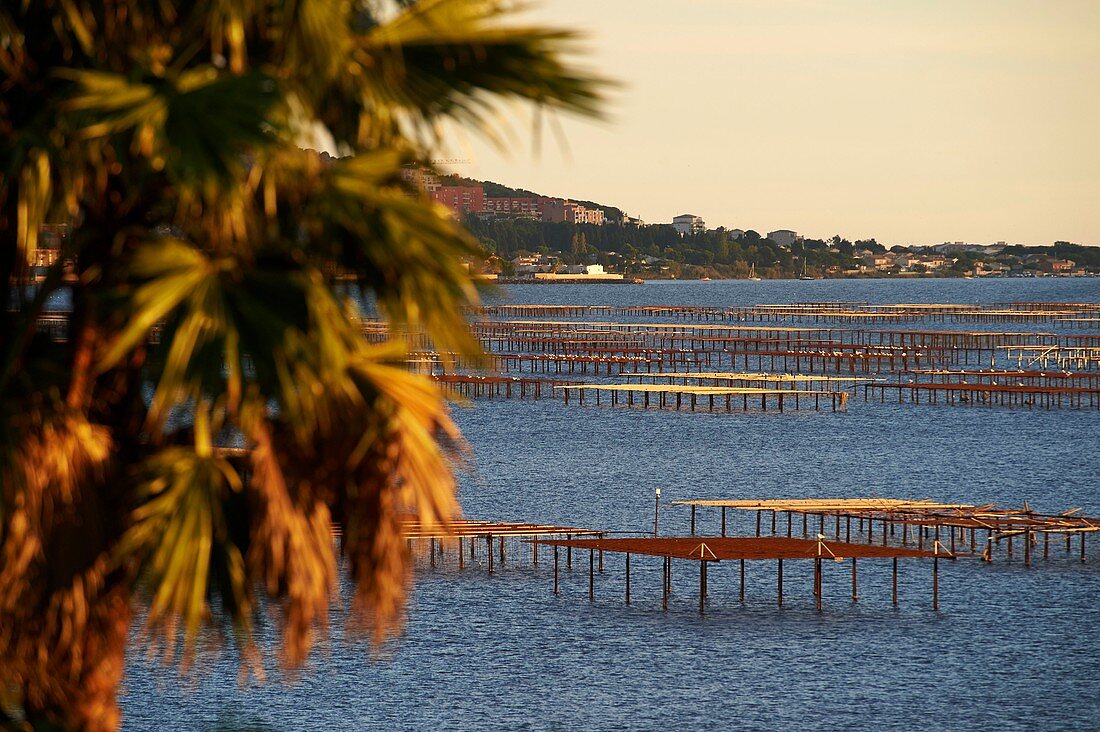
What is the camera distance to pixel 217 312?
219 inches

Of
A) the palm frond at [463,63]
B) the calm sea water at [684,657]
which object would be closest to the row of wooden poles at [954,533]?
the calm sea water at [684,657]

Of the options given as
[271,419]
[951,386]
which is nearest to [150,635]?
[271,419]

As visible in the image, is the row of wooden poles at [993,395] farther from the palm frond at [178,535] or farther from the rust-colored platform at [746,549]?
the palm frond at [178,535]

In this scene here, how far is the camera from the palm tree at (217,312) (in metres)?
5.62

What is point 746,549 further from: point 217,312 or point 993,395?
point 993,395

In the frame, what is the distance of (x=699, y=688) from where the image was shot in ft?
137

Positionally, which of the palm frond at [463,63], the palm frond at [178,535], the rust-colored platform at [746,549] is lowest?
the rust-colored platform at [746,549]

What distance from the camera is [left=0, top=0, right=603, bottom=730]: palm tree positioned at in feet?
18.5

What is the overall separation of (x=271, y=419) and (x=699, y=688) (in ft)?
121

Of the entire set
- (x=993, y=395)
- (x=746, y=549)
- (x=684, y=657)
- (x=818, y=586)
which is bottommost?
(x=993, y=395)

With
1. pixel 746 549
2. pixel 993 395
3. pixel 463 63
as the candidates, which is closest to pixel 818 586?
pixel 746 549

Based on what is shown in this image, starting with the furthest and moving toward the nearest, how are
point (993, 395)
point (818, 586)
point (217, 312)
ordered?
1. point (993, 395)
2. point (818, 586)
3. point (217, 312)

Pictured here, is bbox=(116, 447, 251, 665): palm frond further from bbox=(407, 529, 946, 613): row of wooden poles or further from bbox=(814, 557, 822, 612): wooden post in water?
bbox=(814, 557, 822, 612): wooden post in water

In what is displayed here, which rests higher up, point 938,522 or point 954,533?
point 938,522
